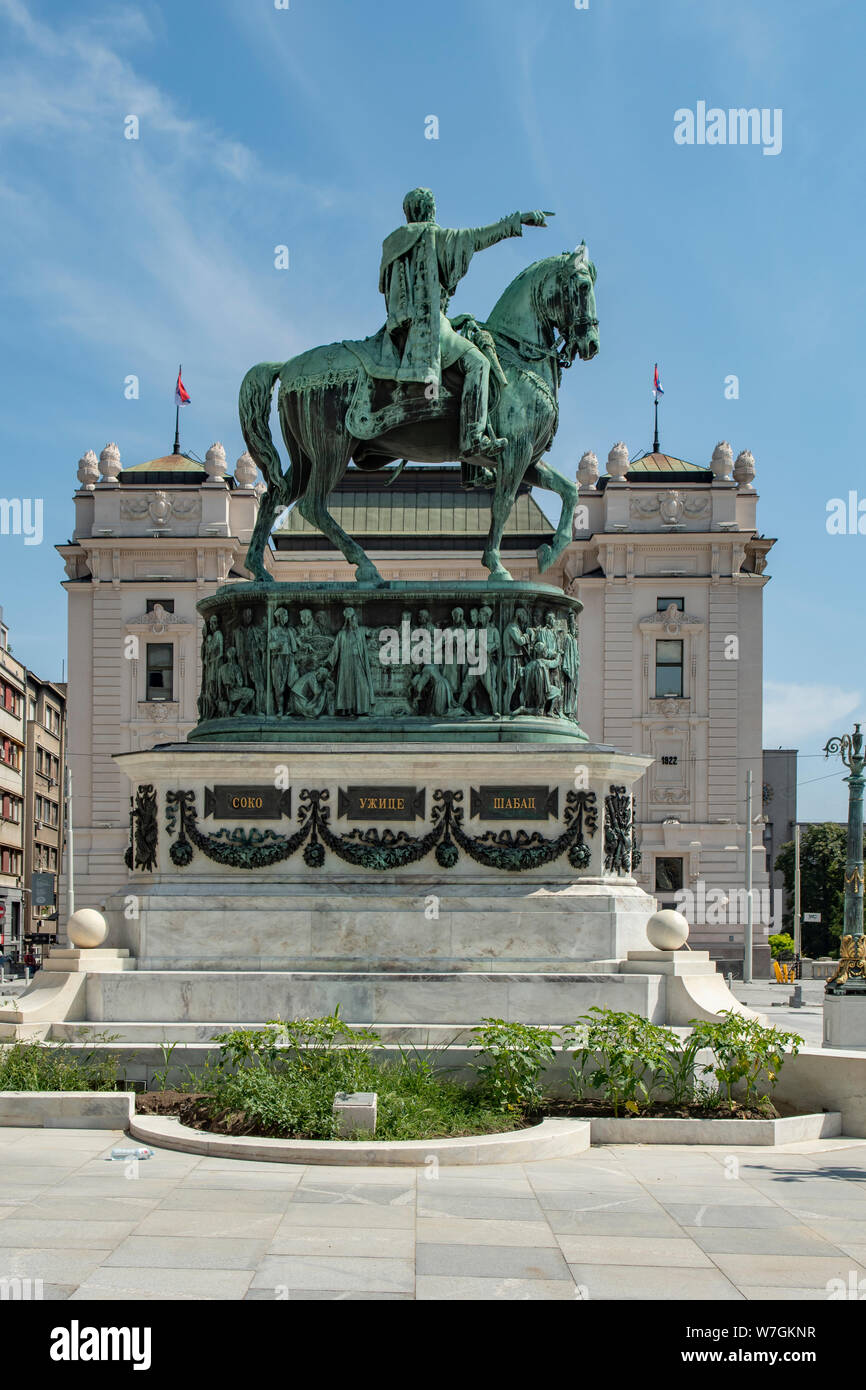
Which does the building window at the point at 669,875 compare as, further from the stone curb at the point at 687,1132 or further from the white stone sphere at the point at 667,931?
the stone curb at the point at 687,1132

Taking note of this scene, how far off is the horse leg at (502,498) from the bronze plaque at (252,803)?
4.09 m

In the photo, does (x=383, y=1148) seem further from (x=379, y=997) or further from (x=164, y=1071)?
(x=379, y=997)

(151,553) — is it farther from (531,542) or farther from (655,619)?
(655,619)

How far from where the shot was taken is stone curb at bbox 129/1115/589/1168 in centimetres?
1248

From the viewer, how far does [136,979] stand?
16.8 m

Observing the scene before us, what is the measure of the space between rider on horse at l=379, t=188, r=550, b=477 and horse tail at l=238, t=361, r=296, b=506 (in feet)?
5.87

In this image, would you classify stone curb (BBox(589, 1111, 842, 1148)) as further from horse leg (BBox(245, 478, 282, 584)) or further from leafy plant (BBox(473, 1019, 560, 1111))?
horse leg (BBox(245, 478, 282, 584))

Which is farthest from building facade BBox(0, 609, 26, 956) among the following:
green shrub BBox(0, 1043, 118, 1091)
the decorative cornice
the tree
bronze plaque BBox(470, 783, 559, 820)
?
green shrub BBox(0, 1043, 118, 1091)

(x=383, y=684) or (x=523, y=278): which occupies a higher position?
(x=523, y=278)

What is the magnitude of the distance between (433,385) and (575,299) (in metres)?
2.39

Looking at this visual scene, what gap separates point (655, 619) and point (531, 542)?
6.49 m

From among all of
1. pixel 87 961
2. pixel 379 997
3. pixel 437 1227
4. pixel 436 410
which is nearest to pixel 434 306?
pixel 436 410

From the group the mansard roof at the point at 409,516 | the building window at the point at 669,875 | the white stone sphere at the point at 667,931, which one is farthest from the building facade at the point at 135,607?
the white stone sphere at the point at 667,931

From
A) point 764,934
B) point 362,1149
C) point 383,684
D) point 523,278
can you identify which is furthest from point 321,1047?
point 764,934
